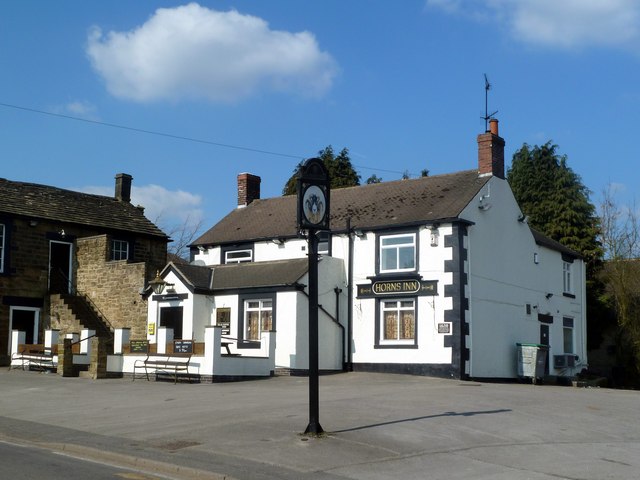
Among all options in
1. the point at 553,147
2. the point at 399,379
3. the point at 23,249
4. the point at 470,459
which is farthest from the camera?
the point at 553,147

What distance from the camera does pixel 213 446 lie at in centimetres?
1243

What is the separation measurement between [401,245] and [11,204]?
16.3 m

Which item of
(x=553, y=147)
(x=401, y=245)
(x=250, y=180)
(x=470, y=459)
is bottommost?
(x=470, y=459)

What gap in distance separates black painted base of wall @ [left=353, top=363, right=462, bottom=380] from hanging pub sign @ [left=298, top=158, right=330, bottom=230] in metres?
15.0

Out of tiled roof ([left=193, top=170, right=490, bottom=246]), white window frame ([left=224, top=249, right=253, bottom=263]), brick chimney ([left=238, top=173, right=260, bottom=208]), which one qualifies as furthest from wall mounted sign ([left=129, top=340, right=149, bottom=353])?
brick chimney ([left=238, top=173, right=260, bottom=208])

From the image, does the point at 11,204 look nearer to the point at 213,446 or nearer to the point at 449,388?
the point at 449,388

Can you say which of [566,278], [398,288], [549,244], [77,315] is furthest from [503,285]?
[77,315]

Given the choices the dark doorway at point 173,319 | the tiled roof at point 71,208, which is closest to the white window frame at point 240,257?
the dark doorway at point 173,319

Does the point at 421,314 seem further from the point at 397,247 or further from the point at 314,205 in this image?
the point at 314,205

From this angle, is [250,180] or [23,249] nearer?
[23,249]

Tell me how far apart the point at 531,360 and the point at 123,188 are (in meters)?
21.6

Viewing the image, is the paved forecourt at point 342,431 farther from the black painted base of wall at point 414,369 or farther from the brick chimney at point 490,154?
the brick chimney at point 490,154

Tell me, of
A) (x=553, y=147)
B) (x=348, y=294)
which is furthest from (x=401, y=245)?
(x=553, y=147)

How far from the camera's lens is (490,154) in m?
30.2
